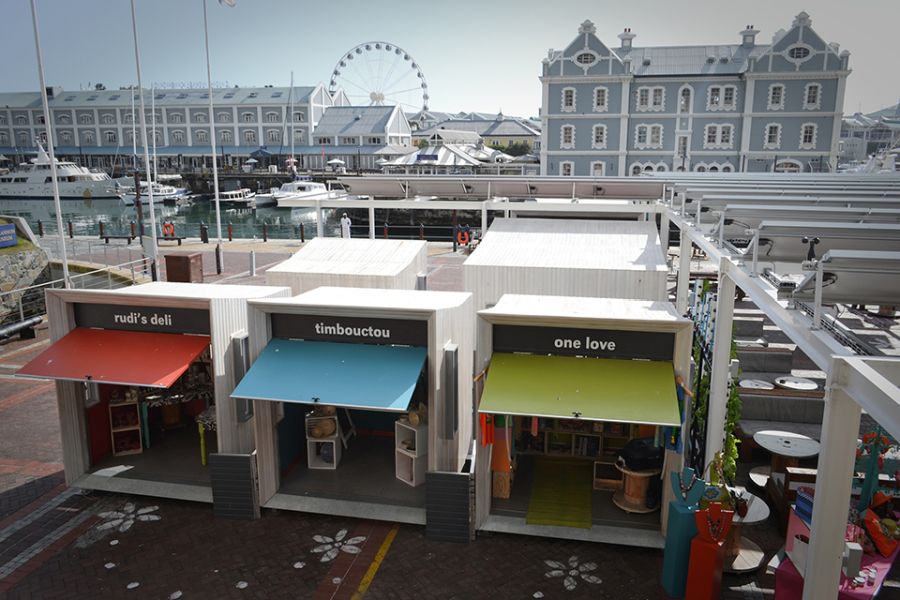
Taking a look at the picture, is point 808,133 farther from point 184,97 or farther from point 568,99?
point 184,97

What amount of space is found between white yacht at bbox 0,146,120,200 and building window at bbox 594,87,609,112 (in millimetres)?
54364

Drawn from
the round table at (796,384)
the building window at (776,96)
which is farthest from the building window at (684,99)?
the round table at (796,384)

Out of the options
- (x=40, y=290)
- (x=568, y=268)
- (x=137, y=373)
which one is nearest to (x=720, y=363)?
(x=568, y=268)

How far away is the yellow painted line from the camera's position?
788 centimetres

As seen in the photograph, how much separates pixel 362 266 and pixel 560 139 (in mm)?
49388

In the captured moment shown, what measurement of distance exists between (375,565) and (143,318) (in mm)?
4956

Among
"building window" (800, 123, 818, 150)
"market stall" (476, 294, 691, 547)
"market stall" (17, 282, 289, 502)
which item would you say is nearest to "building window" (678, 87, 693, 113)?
"building window" (800, 123, 818, 150)

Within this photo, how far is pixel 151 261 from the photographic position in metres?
23.9

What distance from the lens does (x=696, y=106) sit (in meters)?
58.2

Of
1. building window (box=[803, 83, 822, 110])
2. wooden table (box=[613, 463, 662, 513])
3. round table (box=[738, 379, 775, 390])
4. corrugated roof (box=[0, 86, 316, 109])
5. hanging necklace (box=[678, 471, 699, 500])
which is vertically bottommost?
wooden table (box=[613, 463, 662, 513])

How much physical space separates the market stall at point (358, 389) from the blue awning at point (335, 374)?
0.01m

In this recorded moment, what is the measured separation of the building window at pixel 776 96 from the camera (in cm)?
5609

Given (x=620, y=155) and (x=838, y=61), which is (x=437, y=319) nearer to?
(x=620, y=155)

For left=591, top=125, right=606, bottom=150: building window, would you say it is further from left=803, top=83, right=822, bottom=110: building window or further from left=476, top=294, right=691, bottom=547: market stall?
left=476, top=294, right=691, bottom=547: market stall
